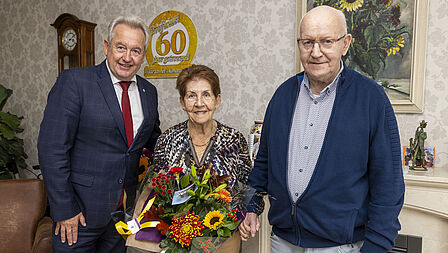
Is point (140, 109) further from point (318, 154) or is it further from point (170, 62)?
point (170, 62)

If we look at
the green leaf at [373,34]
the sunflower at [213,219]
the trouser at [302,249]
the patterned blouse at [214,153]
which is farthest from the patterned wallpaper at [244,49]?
the sunflower at [213,219]

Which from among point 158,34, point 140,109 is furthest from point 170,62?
point 140,109

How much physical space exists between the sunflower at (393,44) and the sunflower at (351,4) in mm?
299

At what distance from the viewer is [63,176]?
5.26 feet

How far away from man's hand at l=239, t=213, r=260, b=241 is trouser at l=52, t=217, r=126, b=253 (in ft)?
2.59

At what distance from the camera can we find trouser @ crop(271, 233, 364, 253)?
120 cm

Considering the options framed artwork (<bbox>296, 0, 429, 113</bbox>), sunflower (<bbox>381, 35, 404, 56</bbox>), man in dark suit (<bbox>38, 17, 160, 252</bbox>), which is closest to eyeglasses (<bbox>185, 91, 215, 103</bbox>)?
man in dark suit (<bbox>38, 17, 160, 252</bbox>)

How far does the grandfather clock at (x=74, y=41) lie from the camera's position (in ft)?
10.9

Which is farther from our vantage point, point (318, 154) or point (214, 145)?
point (214, 145)

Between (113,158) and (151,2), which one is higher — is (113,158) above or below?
below

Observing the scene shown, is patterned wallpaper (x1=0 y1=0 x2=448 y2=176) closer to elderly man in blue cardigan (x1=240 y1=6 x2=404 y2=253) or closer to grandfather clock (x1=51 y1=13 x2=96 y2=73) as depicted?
grandfather clock (x1=51 y1=13 x2=96 y2=73)

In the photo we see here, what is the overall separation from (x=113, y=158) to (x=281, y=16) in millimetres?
1607

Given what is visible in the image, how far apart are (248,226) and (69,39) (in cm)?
305

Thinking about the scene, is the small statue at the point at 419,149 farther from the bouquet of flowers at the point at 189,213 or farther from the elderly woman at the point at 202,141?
the bouquet of flowers at the point at 189,213
